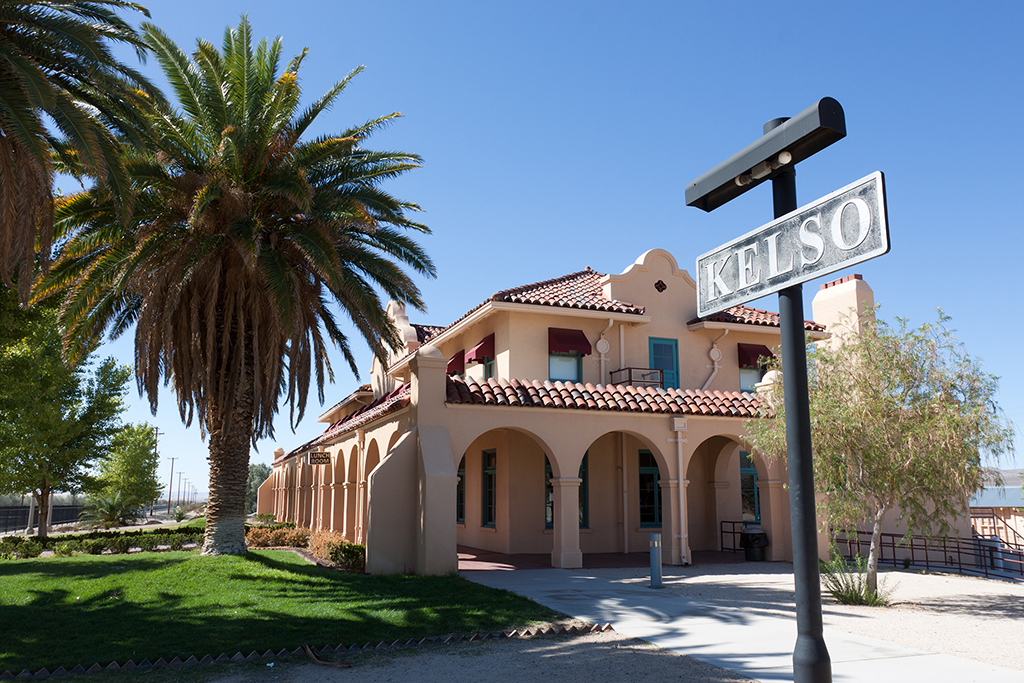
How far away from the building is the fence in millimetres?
34408

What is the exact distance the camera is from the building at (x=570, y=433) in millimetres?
16016

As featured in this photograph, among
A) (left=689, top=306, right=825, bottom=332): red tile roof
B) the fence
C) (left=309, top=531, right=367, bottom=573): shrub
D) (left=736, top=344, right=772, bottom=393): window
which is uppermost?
(left=689, top=306, right=825, bottom=332): red tile roof

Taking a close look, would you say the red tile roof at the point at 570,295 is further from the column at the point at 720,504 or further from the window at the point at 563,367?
the column at the point at 720,504

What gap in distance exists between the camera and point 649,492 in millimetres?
22391

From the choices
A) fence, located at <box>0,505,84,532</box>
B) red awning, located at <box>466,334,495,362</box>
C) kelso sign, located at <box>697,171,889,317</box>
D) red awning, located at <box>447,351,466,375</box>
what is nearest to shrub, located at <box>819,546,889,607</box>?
kelso sign, located at <box>697,171,889,317</box>

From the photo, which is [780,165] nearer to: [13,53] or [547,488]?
[13,53]

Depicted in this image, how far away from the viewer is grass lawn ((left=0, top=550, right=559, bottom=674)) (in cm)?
892

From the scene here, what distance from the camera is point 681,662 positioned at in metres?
8.13

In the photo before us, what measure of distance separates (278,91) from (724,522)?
17188 millimetres

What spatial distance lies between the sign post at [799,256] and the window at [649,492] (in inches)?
739

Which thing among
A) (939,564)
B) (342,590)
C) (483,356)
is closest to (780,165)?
(342,590)

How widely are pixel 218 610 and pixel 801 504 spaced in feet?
32.3

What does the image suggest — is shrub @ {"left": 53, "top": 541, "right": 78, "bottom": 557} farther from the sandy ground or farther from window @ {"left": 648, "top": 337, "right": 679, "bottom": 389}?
window @ {"left": 648, "top": 337, "right": 679, "bottom": 389}

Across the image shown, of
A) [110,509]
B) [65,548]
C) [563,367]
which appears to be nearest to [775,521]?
[563,367]
